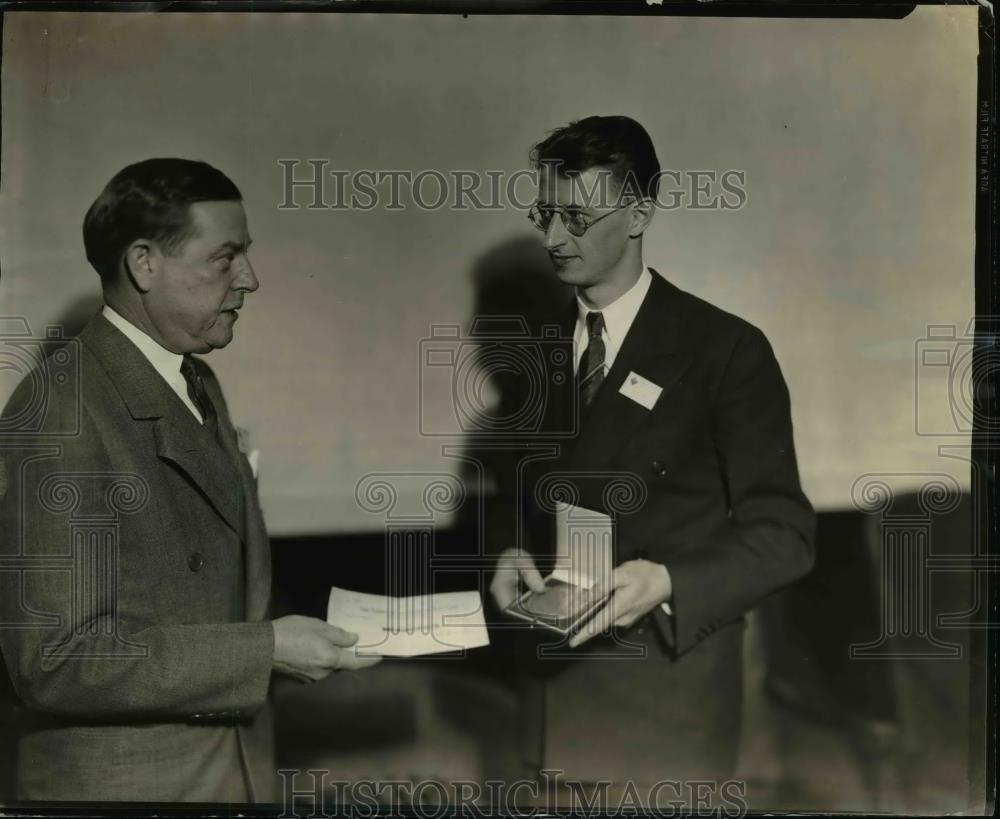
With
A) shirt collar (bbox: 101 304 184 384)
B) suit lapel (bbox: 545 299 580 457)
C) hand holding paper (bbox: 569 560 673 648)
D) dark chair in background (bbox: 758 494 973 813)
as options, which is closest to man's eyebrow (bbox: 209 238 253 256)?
shirt collar (bbox: 101 304 184 384)

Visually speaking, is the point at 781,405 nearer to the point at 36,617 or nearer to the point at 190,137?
the point at 190,137

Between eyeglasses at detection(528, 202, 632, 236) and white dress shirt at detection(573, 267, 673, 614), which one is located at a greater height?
eyeglasses at detection(528, 202, 632, 236)

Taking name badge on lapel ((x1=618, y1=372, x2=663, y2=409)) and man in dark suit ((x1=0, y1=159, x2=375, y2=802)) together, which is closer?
man in dark suit ((x1=0, y1=159, x2=375, y2=802))

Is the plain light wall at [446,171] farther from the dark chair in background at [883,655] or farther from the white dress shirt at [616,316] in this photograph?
the dark chair in background at [883,655]

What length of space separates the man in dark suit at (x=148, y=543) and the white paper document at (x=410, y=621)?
0.15 ft

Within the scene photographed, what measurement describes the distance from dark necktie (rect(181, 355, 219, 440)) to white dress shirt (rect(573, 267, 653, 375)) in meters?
0.93

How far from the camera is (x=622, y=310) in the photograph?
8.42 feet

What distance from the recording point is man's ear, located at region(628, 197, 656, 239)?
2.55 meters

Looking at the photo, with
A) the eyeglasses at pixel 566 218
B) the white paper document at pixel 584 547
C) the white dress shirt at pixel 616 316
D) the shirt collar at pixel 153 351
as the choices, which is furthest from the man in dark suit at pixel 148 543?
the white dress shirt at pixel 616 316

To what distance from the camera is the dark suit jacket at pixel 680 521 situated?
2.52 meters

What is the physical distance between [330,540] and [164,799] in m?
0.76

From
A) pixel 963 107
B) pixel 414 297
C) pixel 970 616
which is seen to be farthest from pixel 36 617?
pixel 963 107

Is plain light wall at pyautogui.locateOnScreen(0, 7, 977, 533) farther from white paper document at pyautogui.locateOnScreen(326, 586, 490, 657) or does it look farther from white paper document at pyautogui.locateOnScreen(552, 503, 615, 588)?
white paper document at pyautogui.locateOnScreen(552, 503, 615, 588)

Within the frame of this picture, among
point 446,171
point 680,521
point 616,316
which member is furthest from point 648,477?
point 446,171
